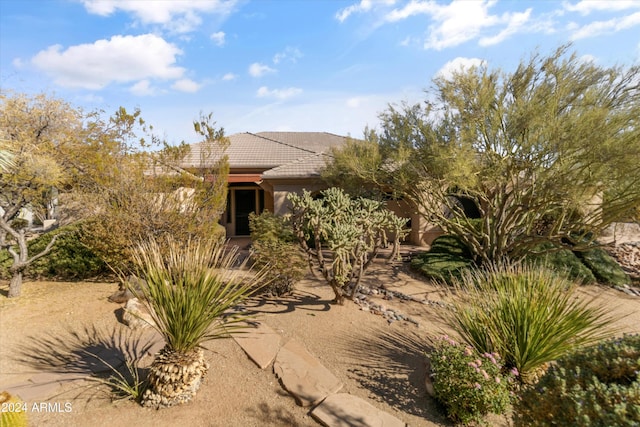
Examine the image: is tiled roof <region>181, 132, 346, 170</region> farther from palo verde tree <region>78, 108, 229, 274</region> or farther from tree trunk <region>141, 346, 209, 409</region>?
tree trunk <region>141, 346, 209, 409</region>

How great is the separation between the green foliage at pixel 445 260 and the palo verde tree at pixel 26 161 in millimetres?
10725

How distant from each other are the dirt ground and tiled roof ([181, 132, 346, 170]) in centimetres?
696

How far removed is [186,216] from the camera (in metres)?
8.40

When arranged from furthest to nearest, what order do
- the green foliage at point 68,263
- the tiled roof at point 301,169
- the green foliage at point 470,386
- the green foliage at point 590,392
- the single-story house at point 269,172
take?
the single-story house at point 269,172 < the tiled roof at point 301,169 < the green foliage at point 68,263 < the green foliage at point 470,386 < the green foliage at point 590,392

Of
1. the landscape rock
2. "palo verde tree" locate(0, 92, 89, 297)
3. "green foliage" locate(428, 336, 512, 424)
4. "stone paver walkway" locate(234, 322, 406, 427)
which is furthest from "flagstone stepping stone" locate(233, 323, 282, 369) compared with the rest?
"palo verde tree" locate(0, 92, 89, 297)

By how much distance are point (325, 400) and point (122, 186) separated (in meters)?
7.40

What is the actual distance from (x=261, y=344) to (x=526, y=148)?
8167 millimetres

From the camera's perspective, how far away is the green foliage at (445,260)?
9.45 m

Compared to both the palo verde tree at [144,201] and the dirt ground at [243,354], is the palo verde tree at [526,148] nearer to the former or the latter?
the dirt ground at [243,354]

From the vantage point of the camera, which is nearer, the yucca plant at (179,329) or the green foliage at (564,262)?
the yucca plant at (179,329)

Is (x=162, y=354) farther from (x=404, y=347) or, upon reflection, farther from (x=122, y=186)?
(x=122, y=186)

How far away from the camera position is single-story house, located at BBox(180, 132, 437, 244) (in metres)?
14.1

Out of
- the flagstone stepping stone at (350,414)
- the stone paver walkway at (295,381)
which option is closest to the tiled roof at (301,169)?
the stone paver walkway at (295,381)

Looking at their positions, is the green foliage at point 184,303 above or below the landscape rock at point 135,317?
above
